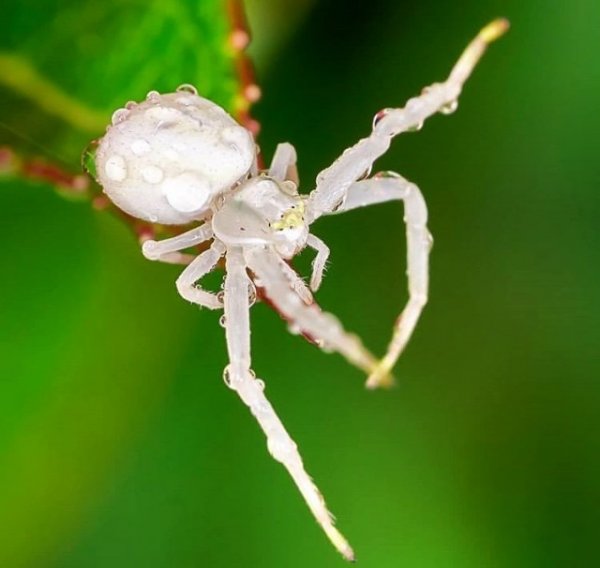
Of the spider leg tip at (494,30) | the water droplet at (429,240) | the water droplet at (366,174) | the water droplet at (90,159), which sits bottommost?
the water droplet at (429,240)

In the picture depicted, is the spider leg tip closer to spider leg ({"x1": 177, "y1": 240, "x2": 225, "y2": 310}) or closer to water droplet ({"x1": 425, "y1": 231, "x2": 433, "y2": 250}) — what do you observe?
water droplet ({"x1": 425, "y1": 231, "x2": 433, "y2": 250})

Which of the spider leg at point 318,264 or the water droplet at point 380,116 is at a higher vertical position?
the water droplet at point 380,116

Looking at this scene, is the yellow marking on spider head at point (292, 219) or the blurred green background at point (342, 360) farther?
the yellow marking on spider head at point (292, 219)

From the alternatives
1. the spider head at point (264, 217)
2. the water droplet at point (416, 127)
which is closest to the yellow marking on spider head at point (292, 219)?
the spider head at point (264, 217)

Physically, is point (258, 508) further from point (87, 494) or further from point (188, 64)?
point (188, 64)

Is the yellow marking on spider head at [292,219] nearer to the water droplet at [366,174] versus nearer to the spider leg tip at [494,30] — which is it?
the water droplet at [366,174]

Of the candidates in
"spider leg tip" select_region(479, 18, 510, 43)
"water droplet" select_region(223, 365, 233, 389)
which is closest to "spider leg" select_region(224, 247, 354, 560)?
"water droplet" select_region(223, 365, 233, 389)

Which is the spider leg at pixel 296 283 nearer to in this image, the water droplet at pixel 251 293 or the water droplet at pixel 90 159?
the water droplet at pixel 251 293
